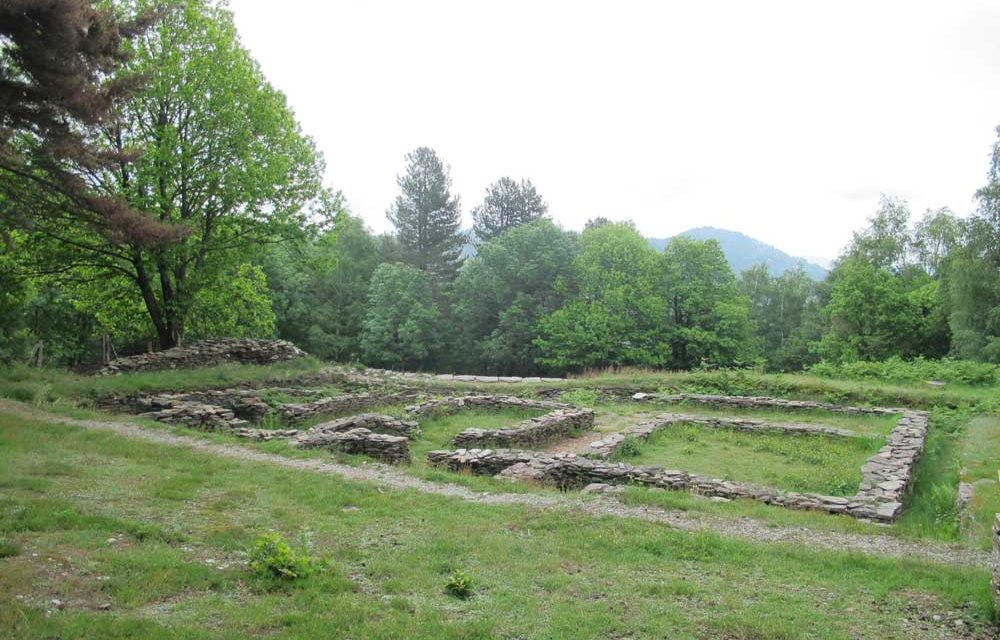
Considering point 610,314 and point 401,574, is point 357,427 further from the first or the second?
point 610,314

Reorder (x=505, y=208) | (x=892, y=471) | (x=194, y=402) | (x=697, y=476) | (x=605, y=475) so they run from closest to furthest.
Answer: (x=697, y=476), (x=605, y=475), (x=892, y=471), (x=194, y=402), (x=505, y=208)

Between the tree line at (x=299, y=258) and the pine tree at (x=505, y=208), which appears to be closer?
the tree line at (x=299, y=258)

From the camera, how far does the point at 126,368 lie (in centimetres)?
1864

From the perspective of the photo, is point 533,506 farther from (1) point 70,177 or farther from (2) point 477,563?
(1) point 70,177

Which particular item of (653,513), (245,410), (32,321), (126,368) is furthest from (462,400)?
(32,321)

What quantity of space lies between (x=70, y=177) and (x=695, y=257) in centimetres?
3737

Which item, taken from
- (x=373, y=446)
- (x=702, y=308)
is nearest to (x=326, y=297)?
(x=702, y=308)

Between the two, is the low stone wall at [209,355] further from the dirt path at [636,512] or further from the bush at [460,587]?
the bush at [460,587]

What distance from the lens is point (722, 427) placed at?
635 inches

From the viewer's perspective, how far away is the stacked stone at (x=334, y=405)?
16.5 metres

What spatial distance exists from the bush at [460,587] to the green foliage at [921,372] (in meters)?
21.8

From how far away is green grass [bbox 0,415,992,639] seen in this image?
15.6ft

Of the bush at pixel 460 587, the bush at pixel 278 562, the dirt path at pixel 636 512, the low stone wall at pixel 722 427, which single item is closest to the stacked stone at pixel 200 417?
the dirt path at pixel 636 512

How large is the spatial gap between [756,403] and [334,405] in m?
13.0
